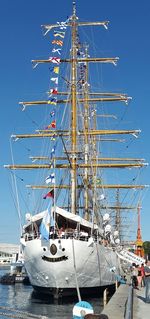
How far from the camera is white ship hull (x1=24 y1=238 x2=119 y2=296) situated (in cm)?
3219

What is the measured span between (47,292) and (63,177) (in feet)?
41.6

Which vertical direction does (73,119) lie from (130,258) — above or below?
above

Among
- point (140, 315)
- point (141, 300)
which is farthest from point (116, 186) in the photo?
point (140, 315)

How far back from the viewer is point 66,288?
32469mm

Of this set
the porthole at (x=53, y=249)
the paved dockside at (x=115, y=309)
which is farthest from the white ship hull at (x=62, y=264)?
the paved dockside at (x=115, y=309)

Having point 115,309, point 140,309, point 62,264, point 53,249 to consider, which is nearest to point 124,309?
point 115,309

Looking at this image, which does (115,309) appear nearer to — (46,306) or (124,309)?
(124,309)

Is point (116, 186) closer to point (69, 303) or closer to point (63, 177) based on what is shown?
point (63, 177)

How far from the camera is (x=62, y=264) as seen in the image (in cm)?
3206

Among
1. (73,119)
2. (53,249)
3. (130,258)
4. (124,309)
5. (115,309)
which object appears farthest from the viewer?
(130,258)

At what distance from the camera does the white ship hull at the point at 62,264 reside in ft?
106

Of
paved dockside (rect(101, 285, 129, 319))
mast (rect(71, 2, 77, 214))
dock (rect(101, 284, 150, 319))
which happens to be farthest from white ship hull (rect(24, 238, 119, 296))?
dock (rect(101, 284, 150, 319))

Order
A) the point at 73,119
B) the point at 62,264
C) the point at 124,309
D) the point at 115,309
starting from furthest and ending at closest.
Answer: the point at 73,119
the point at 62,264
the point at 115,309
the point at 124,309

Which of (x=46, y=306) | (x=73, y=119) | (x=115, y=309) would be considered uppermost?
(x=73, y=119)
